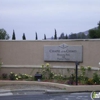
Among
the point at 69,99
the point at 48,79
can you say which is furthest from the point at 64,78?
the point at 69,99

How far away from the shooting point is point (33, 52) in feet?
89.5

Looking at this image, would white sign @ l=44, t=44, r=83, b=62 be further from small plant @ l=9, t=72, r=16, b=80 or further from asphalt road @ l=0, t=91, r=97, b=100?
asphalt road @ l=0, t=91, r=97, b=100

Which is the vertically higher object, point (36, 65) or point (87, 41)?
point (87, 41)

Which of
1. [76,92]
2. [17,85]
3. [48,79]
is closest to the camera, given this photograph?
[76,92]

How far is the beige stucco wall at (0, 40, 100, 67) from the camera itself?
25969 mm

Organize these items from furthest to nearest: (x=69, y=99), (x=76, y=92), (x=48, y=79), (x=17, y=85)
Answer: (x=48, y=79)
(x=17, y=85)
(x=76, y=92)
(x=69, y=99)

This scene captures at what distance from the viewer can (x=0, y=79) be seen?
26312 mm

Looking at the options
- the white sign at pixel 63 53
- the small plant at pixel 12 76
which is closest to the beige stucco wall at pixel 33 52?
the white sign at pixel 63 53

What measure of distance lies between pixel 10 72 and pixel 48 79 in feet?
10.2

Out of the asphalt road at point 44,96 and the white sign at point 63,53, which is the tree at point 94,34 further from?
the asphalt road at point 44,96

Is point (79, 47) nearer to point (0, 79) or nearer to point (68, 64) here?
point (68, 64)

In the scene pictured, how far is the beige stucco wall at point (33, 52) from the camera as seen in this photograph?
26.0 metres

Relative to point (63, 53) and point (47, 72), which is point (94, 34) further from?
point (47, 72)

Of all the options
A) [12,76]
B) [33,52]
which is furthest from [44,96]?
[33,52]
